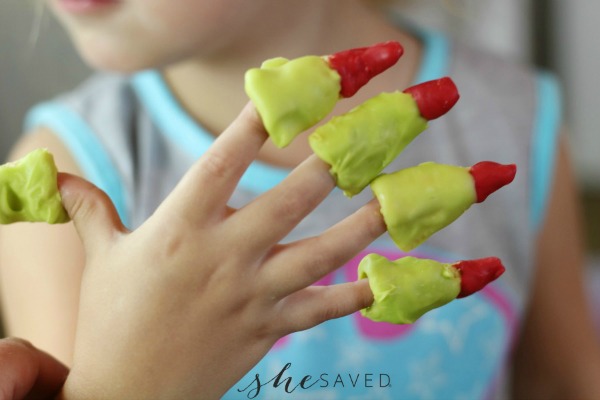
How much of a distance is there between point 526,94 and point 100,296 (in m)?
0.37

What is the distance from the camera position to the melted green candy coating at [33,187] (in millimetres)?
218

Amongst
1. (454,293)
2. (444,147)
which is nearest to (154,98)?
(444,147)

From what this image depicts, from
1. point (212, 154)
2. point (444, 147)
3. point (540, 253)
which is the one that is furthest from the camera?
point (540, 253)

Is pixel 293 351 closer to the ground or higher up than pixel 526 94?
closer to the ground

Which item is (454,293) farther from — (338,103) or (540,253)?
(540,253)

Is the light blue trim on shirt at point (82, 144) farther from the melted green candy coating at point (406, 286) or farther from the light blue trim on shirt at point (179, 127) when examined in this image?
the melted green candy coating at point (406, 286)

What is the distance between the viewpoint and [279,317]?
23 centimetres

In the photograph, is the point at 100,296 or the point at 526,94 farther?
the point at 526,94

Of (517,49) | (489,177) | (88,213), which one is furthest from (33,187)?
(517,49)

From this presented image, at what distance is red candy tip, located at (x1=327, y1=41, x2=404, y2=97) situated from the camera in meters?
0.21

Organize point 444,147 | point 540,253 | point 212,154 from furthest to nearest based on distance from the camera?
1. point 540,253
2. point 444,147
3. point 212,154

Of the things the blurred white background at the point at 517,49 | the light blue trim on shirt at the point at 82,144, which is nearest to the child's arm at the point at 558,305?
the blurred white background at the point at 517,49

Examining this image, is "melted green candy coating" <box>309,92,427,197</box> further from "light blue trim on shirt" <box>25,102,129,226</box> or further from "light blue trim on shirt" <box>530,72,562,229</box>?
"light blue trim on shirt" <box>530,72,562,229</box>

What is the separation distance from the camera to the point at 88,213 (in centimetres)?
22
